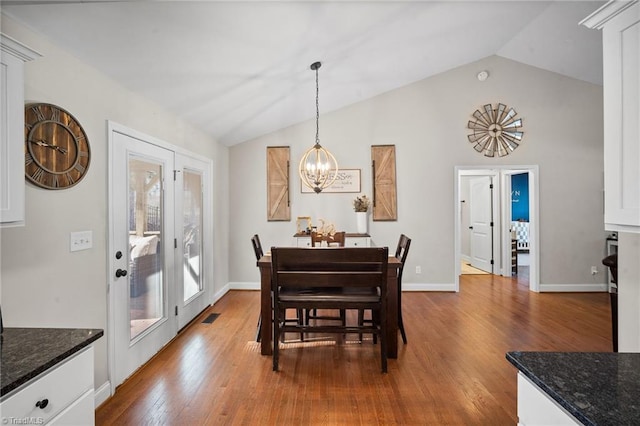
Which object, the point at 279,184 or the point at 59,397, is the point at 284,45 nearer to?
the point at 279,184

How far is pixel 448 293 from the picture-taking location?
15.3 feet

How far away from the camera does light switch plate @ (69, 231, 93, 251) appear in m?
1.84

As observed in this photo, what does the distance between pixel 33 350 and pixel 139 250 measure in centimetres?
163

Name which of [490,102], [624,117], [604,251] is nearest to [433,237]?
[490,102]

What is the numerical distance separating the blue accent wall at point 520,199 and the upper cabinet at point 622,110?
8.12m

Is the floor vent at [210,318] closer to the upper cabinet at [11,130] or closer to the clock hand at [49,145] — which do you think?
the clock hand at [49,145]

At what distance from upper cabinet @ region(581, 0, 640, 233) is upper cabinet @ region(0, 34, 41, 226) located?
2370 mm

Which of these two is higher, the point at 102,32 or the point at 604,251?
the point at 102,32

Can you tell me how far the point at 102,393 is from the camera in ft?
6.68

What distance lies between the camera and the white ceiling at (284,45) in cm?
181

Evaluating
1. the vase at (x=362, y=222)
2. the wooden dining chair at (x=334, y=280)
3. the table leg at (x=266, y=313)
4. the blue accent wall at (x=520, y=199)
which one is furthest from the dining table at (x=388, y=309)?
the blue accent wall at (x=520, y=199)

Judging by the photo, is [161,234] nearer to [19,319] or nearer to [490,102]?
[19,319]

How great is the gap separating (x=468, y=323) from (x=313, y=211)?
2.65 meters

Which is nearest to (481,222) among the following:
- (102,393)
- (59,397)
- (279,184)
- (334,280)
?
(279,184)
